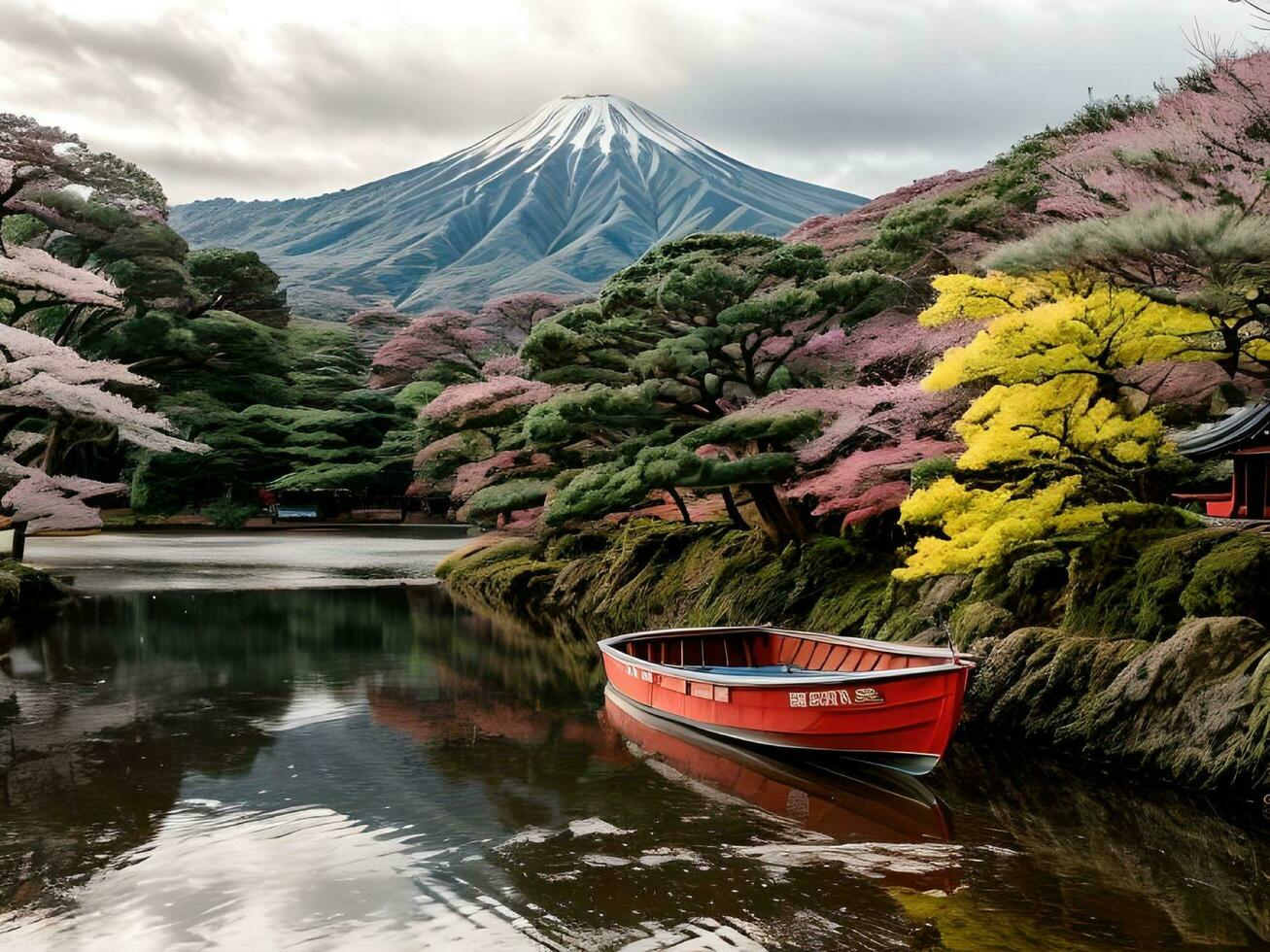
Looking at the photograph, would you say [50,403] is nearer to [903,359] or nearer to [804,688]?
[903,359]

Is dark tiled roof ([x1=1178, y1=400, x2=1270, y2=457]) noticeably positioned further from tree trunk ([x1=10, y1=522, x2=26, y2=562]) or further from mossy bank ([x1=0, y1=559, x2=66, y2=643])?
tree trunk ([x1=10, y1=522, x2=26, y2=562])

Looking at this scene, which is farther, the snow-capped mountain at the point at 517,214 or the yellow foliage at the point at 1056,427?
the snow-capped mountain at the point at 517,214

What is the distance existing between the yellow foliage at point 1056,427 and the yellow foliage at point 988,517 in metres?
0.47

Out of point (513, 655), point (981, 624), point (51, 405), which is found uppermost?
point (51, 405)

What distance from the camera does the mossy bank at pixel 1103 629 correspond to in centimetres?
971

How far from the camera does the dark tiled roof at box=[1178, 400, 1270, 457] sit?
1633cm

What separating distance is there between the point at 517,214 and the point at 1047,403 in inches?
5477

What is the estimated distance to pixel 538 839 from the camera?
8781 mm

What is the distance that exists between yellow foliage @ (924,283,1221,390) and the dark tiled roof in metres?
5.40

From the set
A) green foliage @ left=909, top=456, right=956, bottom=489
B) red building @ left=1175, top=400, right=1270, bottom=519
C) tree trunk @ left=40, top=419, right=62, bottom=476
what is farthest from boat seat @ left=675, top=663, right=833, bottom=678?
tree trunk @ left=40, top=419, right=62, bottom=476

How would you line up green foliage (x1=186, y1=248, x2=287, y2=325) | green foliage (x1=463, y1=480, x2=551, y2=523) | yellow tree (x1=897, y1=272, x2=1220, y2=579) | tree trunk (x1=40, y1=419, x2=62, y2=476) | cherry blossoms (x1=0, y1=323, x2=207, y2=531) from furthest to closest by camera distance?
green foliage (x1=186, y1=248, x2=287, y2=325) < tree trunk (x1=40, y1=419, x2=62, y2=476) < green foliage (x1=463, y1=480, x2=551, y2=523) < cherry blossoms (x1=0, y1=323, x2=207, y2=531) < yellow tree (x1=897, y1=272, x2=1220, y2=579)

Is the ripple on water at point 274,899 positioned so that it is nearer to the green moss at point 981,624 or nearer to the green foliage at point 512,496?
the green moss at point 981,624

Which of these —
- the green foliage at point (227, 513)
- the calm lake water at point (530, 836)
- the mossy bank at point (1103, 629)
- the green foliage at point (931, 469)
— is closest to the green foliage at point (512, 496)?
the mossy bank at point (1103, 629)

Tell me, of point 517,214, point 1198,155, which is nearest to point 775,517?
point 1198,155
